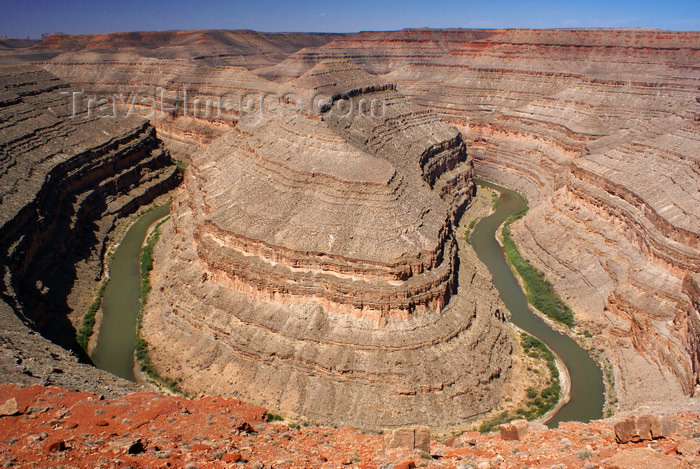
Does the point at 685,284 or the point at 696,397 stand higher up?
the point at 685,284

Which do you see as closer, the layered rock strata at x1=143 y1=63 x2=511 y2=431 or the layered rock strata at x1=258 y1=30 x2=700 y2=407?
the layered rock strata at x1=143 y1=63 x2=511 y2=431

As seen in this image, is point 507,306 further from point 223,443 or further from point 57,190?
point 57,190

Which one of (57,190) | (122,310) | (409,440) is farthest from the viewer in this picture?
(57,190)

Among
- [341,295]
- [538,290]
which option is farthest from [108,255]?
[538,290]

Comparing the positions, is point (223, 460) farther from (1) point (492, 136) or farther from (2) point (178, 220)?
(1) point (492, 136)

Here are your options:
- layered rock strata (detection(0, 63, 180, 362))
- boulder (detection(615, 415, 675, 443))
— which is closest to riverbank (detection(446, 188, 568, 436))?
boulder (detection(615, 415, 675, 443))

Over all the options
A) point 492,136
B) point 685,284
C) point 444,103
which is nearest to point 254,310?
point 685,284

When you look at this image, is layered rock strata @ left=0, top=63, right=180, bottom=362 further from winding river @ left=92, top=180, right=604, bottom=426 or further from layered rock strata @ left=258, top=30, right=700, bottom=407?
layered rock strata @ left=258, top=30, right=700, bottom=407
